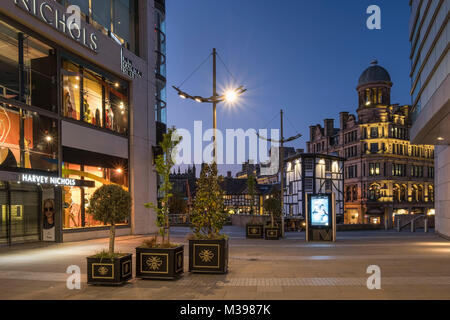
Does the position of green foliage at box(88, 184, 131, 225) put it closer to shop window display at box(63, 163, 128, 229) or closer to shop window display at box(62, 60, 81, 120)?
shop window display at box(63, 163, 128, 229)

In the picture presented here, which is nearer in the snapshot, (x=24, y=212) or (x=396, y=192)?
(x=24, y=212)

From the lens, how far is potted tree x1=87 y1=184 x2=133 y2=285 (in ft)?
33.0

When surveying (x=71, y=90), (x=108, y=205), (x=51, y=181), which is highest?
(x=71, y=90)

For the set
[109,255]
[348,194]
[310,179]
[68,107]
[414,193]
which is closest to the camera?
[109,255]

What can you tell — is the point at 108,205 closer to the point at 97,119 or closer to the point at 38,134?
the point at 38,134

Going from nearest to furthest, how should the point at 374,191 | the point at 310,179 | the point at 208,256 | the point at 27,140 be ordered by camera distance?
the point at 208,256, the point at 27,140, the point at 310,179, the point at 374,191

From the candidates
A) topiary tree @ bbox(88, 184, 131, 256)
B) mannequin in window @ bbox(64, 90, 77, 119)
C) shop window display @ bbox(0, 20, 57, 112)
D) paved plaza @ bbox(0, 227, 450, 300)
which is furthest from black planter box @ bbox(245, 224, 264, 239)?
topiary tree @ bbox(88, 184, 131, 256)

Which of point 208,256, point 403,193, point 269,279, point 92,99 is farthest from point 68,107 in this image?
point 403,193

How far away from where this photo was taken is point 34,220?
21.0 m

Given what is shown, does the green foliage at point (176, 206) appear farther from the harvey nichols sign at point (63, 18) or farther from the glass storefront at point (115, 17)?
the harvey nichols sign at point (63, 18)

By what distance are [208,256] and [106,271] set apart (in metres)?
3.01

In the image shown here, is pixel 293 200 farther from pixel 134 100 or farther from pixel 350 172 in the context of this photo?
pixel 134 100

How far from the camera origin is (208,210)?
12.2m
